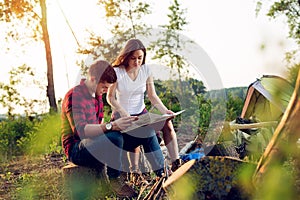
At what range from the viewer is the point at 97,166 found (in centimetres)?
317

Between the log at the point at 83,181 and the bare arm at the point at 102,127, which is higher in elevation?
the bare arm at the point at 102,127

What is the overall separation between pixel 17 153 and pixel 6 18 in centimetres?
282

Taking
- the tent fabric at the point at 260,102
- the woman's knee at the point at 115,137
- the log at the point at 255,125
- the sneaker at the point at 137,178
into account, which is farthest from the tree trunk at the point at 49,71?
the woman's knee at the point at 115,137

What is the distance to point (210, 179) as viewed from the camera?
1.58 m

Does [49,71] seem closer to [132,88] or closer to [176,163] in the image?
[132,88]

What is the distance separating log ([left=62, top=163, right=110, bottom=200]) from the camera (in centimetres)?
317

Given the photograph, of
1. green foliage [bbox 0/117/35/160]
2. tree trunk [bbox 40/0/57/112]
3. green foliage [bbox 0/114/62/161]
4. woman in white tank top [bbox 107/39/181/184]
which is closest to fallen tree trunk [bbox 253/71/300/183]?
woman in white tank top [bbox 107/39/181/184]

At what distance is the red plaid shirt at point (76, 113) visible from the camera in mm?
3084

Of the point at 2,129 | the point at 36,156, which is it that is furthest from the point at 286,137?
the point at 2,129

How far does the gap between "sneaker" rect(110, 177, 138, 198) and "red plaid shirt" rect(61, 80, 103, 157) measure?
0.47 meters

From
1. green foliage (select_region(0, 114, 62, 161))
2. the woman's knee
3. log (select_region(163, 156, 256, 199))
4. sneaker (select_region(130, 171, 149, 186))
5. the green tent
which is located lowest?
green foliage (select_region(0, 114, 62, 161))

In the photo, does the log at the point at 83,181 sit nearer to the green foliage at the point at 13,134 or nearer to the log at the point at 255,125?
the log at the point at 255,125

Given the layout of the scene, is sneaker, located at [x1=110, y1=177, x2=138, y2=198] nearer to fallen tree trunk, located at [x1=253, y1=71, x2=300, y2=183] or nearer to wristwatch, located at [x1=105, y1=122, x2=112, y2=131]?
wristwatch, located at [x1=105, y1=122, x2=112, y2=131]

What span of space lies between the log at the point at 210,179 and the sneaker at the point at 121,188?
188 cm
